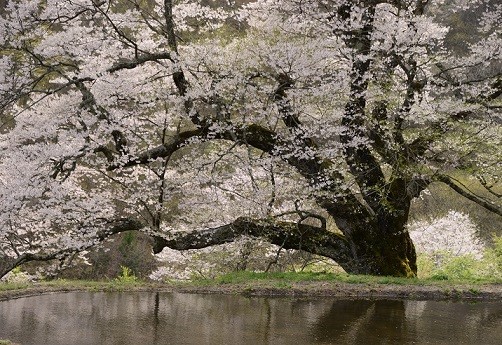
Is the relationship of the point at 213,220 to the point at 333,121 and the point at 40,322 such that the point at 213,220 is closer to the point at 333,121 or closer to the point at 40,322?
the point at 333,121

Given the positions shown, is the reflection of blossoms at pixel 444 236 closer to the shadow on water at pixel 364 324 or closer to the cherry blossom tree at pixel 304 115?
the cherry blossom tree at pixel 304 115

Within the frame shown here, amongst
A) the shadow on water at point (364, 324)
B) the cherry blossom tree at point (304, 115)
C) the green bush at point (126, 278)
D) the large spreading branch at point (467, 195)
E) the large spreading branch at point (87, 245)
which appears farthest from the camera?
the green bush at point (126, 278)

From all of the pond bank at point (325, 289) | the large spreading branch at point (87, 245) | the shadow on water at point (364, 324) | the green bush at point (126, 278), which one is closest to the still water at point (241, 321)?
the shadow on water at point (364, 324)

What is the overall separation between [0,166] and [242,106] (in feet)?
22.2

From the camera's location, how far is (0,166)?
12609 mm

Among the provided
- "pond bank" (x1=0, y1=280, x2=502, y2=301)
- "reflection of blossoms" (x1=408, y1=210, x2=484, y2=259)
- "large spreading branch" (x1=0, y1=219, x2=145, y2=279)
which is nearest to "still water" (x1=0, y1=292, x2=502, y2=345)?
"pond bank" (x1=0, y1=280, x2=502, y2=301)

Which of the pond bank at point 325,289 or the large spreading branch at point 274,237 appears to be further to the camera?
the large spreading branch at point 274,237

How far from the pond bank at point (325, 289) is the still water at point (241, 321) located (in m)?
0.39

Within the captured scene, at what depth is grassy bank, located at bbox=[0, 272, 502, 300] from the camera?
26.3ft

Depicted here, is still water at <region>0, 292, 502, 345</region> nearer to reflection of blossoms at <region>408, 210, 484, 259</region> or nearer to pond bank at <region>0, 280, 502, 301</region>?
pond bank at <region>0, 280, 502, 301</region>

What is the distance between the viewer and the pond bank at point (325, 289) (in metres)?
7.95

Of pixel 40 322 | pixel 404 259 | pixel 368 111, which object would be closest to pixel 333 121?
pixel 368 111

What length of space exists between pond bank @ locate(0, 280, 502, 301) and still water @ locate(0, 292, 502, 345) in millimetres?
387

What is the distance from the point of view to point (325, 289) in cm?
813
